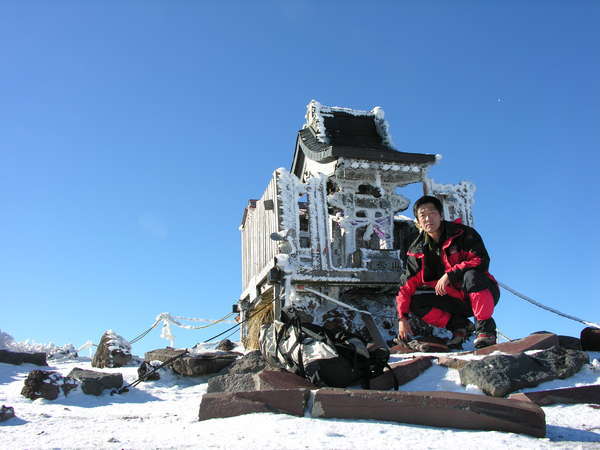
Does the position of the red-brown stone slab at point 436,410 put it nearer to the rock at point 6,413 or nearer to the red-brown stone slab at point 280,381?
the red-brown stone slab at point 280,381

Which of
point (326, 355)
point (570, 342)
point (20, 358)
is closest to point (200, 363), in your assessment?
point (326, 355)

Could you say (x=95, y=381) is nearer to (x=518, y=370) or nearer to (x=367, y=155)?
(x=518, y=370)

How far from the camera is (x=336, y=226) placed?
1043cm

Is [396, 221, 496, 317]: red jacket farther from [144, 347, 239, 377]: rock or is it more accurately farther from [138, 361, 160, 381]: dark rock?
[138, 361, 160, 381]: dark rock

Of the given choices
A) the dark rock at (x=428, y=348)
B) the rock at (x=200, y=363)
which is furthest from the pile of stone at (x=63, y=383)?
the dark rock at (x=428, y=348)

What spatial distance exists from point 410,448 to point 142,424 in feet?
6.15

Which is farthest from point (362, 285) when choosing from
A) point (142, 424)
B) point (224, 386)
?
point (142, 424)

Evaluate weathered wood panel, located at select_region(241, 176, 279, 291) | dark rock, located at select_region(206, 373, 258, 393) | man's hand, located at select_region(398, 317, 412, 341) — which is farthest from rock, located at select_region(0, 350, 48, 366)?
man's hand, located at select_region(398, 317, 412, 341)

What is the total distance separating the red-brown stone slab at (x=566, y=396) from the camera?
146 inches

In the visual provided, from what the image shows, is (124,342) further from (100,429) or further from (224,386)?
(100,429)

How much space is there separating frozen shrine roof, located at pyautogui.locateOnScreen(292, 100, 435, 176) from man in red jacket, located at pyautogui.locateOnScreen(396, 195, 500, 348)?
4.93 meters

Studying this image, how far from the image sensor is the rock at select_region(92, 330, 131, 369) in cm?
696

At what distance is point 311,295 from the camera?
8.92m

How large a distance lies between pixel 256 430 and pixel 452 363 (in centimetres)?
223
